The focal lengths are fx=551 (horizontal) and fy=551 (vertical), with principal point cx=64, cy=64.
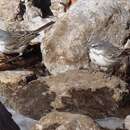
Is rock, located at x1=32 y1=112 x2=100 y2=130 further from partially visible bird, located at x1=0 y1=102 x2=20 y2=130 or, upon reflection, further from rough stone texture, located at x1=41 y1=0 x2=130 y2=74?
rough stone texture, located at x1=41 y1=0 x2=130 y2=74

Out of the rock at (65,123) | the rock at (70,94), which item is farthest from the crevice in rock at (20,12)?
the rock at (65,123)

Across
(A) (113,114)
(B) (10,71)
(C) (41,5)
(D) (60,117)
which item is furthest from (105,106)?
(C) (41,5)

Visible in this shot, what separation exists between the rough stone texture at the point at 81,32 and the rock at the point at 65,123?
2.23 metres

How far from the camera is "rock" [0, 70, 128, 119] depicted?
7.13 m

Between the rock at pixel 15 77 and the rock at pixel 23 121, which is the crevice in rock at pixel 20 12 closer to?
the rock at pixel 15 77

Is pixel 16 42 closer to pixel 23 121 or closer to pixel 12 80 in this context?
pixel 12 80

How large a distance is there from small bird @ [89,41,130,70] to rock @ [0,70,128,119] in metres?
0.18

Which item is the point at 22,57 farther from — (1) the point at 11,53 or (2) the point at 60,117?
(2) the point at 60,117

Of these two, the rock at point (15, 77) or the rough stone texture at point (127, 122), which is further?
the rock at point (15, 77)

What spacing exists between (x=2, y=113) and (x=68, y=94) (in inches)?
138

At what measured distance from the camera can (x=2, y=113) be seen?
3908mm

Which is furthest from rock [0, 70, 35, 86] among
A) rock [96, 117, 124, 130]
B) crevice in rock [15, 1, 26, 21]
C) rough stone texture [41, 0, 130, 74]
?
crevice in rock [15, 1, 26, 21]

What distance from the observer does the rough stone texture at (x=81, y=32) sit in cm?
823

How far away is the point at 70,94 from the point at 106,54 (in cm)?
89
